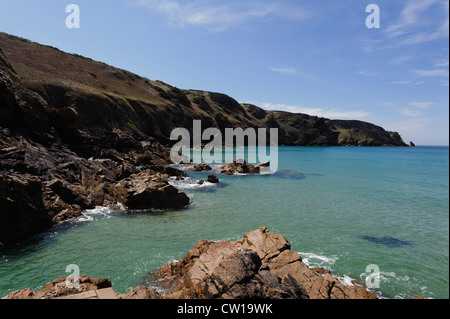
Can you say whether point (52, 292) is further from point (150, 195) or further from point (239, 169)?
point (239, 169)

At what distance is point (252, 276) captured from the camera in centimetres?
836

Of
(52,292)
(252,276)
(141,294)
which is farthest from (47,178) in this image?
(252,276)

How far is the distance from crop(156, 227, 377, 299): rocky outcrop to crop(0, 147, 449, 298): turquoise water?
8.79 ft

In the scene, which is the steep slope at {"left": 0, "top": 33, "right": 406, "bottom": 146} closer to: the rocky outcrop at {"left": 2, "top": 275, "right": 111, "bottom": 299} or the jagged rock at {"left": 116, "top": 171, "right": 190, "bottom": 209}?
the jagged rock at {"left": 116, "top": 171, "right": 190, "bottom": 209}

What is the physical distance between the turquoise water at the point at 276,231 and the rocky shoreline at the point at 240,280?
2448 mm

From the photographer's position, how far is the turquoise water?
1301 centimetres

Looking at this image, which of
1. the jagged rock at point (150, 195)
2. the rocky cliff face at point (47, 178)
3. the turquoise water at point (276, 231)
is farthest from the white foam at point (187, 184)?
the jagged rock at point (150, 195)

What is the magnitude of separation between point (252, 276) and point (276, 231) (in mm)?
12215

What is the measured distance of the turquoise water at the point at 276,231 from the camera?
13008 mm

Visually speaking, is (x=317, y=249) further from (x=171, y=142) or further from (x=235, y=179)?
(x=171, y=142)

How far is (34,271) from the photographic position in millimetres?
12602

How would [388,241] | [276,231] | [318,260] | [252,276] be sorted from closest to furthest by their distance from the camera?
[252,276]
[318,260]
[388,241]
[276,231]

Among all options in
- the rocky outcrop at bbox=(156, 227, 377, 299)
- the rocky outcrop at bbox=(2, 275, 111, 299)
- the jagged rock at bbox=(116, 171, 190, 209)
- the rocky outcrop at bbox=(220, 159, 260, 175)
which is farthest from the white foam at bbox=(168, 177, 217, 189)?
the rocky outcrop at bbox=(2, 275, 111, 299)
